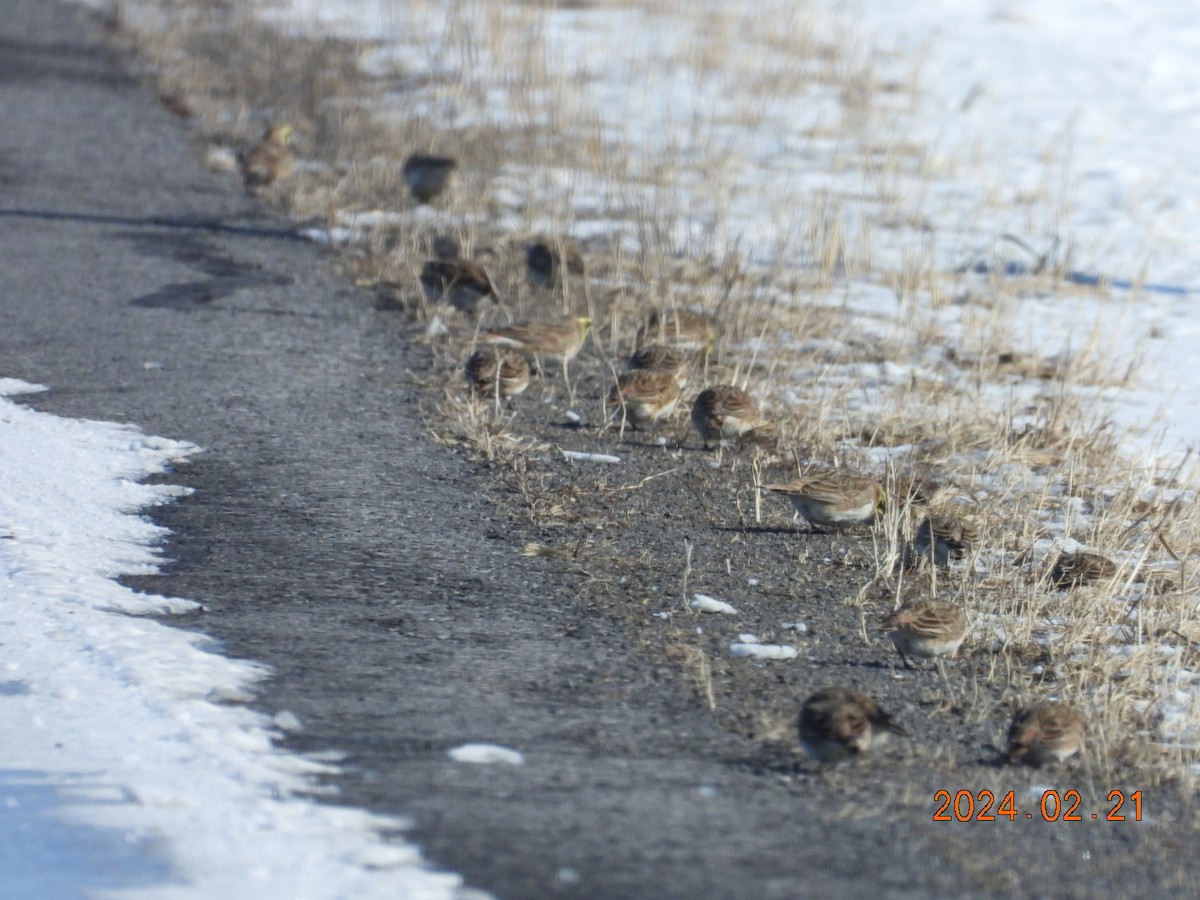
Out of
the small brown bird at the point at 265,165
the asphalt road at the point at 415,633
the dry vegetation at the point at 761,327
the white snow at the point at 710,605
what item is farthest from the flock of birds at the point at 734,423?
the small brown bird at the point at 265,165

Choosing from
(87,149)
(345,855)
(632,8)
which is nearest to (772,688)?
(345,855)

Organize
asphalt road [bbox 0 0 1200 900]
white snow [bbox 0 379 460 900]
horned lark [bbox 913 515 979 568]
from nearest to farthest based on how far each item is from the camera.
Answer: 1. white snow [bbox 0 379 460 900]
2. asphalt road [bbox 0 0 1200 900]
3. horned lark [bbox 913 515 979 568]

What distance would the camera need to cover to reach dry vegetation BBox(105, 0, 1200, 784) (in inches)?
218

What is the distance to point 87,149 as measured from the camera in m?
13.3

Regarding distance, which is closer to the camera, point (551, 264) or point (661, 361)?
point (661, 361)

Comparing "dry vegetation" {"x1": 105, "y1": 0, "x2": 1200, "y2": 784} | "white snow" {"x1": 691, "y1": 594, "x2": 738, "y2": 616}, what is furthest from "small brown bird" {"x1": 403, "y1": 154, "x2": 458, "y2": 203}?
"white snow" {"x1": 691, "y1": 594, "x2": 738, "y2": 616}

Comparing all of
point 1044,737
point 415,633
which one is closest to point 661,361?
point 415,633

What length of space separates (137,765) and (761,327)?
20.5 feet

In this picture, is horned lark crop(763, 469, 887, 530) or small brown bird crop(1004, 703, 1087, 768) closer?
small brown bird crop(1004, 703, 1087, 768)

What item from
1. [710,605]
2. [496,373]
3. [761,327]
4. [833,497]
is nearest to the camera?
[710,605]

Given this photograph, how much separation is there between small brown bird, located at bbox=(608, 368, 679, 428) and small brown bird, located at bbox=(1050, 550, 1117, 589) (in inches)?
90.4

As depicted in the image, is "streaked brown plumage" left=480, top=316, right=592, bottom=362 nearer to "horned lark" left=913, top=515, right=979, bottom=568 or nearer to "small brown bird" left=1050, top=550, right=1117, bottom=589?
"horned lark" left=913, top=515, right=979, bottom=568

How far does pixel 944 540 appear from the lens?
594 centimetres
